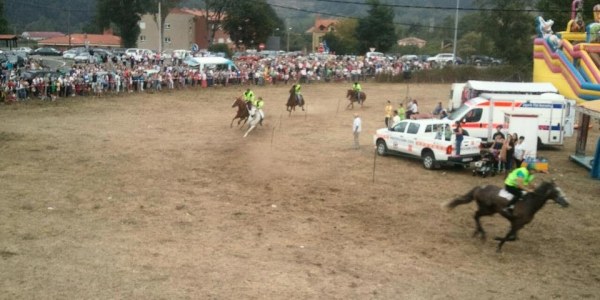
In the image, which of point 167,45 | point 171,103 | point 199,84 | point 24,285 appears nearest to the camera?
point 24,285

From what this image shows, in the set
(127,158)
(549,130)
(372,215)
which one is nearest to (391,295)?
(372,215)

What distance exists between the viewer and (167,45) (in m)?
107

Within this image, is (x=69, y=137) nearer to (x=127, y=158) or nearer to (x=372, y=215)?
(x=127, y=158)

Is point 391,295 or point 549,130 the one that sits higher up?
point 549,130

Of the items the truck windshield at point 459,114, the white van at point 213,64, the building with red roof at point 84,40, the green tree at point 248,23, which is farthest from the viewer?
the building with red roof at point 84,40

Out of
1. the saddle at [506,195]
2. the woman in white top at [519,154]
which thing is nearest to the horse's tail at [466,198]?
the saddle at [506,195]

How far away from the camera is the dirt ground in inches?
389

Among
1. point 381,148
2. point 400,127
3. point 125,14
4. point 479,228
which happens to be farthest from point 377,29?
point 479,228

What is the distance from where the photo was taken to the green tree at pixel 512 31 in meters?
55.0

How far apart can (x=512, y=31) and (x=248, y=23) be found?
41.1 meters

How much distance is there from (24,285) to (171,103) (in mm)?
25669

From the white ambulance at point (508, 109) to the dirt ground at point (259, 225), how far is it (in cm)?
117

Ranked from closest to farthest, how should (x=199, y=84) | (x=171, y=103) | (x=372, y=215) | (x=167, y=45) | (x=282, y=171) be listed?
(x=372, y=215), (x=282, y=171), (x=171, y=103), (x=199, y=84), (x=167, y=45)

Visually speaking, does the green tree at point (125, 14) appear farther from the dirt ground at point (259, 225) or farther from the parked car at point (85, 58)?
the dirt ground at point (259, 225)
